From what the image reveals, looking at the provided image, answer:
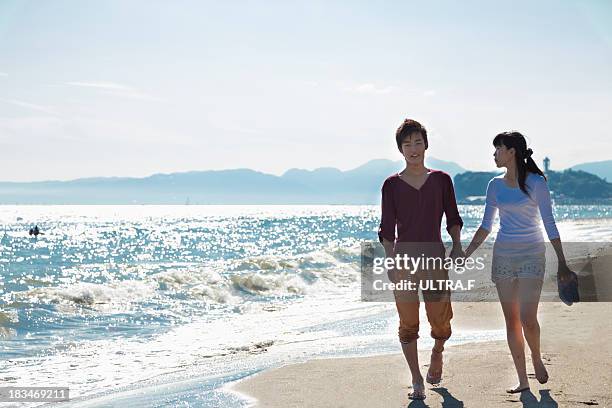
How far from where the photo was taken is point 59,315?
13.8 metres

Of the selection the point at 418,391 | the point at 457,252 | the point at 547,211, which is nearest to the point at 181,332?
the point at 418,391

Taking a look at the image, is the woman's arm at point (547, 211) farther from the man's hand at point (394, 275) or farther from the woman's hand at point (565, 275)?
the man's hand at point (394, 275)

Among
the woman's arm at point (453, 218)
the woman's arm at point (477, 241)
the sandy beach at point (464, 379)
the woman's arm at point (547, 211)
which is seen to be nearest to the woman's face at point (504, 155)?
the woman's arm at point (547, 211)

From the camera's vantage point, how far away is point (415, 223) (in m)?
5.07

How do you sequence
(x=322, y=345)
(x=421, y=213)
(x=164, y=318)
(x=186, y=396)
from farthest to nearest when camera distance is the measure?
(x=164, y=318), (x=322, y=345), (x=186, y=396), (x=421, y=213)

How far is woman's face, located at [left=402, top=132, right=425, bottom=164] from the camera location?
511cm

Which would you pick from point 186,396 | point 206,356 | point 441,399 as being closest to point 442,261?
point 441,399

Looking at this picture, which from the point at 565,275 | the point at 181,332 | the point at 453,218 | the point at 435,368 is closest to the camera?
the point at 565,275

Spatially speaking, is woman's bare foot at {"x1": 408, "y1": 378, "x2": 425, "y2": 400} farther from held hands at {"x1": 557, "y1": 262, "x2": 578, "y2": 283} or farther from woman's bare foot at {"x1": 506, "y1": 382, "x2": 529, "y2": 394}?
held hands at {"x1": 557, "y1": 262, "x2": 578, "y2": 283}

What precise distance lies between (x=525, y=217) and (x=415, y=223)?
851mm

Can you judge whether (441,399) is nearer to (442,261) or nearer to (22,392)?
(442,261)

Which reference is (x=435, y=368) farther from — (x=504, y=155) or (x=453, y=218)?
(x=504, y=155)

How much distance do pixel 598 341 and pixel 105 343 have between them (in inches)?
285

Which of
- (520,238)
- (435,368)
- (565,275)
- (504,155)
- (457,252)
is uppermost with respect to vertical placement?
(504,155)
